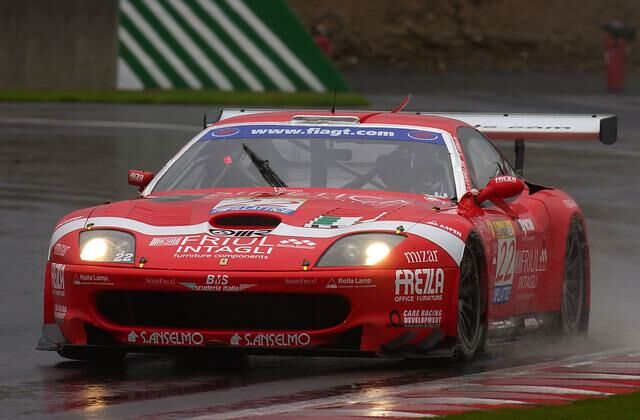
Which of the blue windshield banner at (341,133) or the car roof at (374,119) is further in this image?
the car roof at (374,119)

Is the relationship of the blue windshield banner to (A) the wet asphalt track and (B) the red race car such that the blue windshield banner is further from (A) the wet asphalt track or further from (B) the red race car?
(A) the wet asphalt track

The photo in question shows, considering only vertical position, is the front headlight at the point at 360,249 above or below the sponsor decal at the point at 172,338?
above

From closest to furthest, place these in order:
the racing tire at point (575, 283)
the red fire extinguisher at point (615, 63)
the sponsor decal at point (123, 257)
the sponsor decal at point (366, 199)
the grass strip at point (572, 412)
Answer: the grass strip at point (572, 412)
the sponsor decal at point (123, 257)
the sponsor decal at point (366, 199)
the racing tire at point (575, 283)
the red fire extinguisher at point (615, 63)

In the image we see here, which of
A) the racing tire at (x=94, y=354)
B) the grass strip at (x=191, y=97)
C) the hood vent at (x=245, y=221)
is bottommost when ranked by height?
the racing tire at (x=94, y=354)

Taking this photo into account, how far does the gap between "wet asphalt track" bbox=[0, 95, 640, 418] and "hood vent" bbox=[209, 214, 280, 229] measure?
63cm

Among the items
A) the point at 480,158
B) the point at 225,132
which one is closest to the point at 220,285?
the point at 225,132

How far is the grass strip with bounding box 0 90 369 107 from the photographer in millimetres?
29391

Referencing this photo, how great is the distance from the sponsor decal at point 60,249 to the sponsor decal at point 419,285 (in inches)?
57.0

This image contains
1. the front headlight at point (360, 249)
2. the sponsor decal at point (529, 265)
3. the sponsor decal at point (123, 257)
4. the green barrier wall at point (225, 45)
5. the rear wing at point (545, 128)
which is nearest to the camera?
the front headlight at point (360, 249)

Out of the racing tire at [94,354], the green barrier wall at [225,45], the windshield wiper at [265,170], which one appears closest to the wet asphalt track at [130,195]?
the racing tire at [94,354]

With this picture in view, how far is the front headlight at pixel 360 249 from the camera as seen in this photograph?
26.9ft

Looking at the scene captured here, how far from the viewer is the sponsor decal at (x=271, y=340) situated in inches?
321

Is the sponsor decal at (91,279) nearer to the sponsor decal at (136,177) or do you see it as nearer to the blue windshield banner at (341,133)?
the sponsor decal at (136,177)

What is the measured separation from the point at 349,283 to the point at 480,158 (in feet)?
7.10
